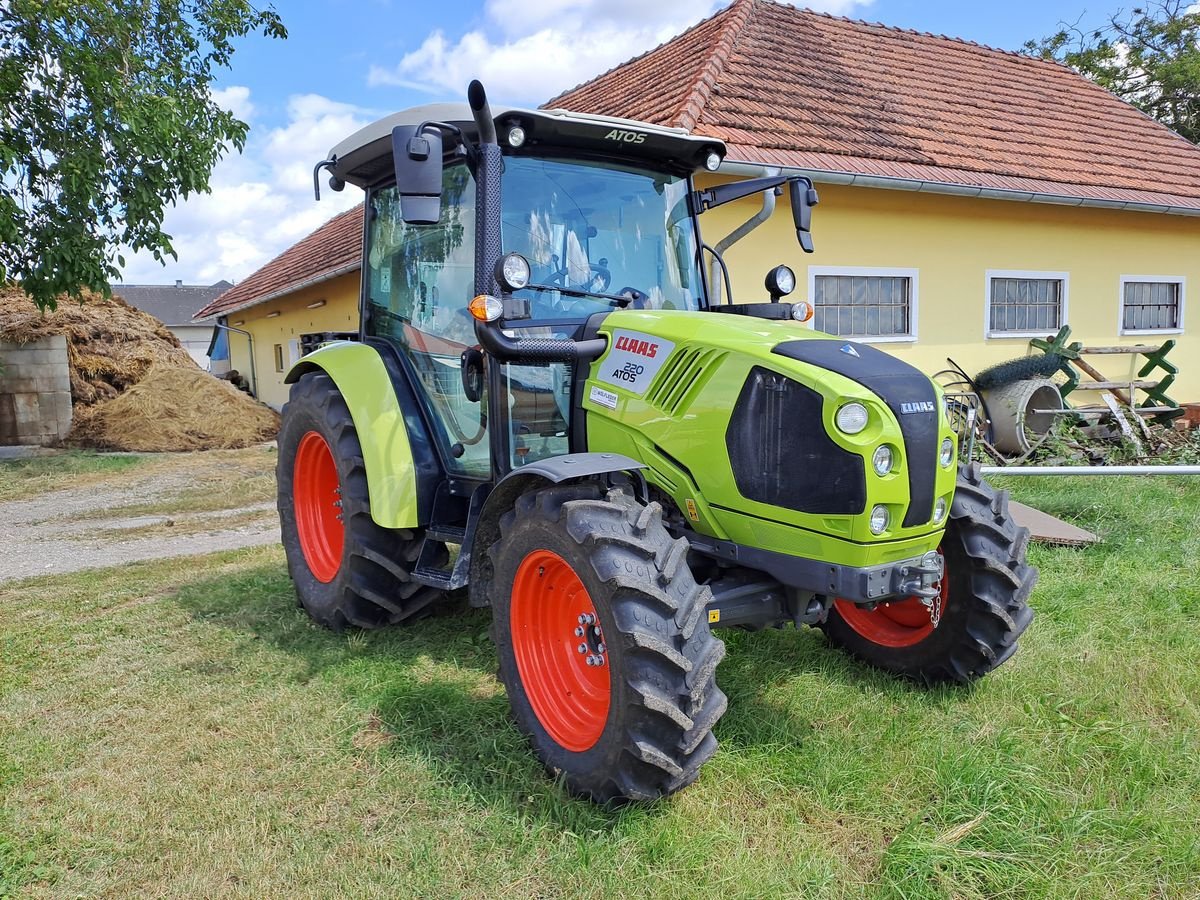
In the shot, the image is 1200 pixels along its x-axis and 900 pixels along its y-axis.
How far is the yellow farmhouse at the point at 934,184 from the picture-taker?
8805mm

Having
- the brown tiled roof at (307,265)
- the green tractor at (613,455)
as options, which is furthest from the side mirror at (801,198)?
the brown tiled roof at (307,265)

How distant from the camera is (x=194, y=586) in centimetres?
538

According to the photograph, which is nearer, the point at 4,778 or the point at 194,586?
the point at 4,778

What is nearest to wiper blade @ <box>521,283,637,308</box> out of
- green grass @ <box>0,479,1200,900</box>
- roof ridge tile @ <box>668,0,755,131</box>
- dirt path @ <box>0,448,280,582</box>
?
green grass @ <box>0,479,1200,900</box>

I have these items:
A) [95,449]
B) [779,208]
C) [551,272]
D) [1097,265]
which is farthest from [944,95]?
[95,449]

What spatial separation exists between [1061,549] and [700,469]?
133 inches

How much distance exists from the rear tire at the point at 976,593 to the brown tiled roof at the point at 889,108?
5382 millimetres

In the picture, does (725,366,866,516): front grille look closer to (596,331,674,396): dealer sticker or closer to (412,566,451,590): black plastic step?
(596,331,674,396): dealer sticker

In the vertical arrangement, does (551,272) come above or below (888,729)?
above

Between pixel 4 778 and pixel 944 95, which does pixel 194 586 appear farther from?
pixel 944 95

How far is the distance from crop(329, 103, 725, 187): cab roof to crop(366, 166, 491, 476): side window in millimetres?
264

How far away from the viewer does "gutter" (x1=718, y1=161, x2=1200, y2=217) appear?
808 centimetres

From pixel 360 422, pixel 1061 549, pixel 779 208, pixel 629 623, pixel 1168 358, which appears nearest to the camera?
pixel 629 623

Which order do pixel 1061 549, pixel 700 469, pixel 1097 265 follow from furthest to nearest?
1. pixel 1097 265
2. pixel 1061 549
3. pixel 700 469
